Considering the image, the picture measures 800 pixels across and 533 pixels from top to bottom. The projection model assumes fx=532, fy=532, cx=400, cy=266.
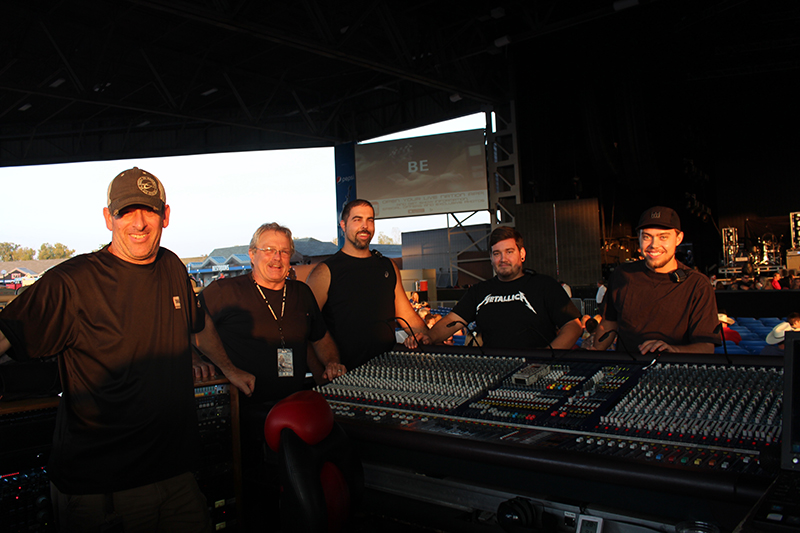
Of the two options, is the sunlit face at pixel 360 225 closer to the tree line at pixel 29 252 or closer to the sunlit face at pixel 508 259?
the sunlit face at pixel 508 259

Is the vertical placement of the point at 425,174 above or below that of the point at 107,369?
above

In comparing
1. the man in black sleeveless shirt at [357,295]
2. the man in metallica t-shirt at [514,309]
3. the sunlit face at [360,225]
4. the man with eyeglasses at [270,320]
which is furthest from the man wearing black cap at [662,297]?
the man with eyeglasses at [270,320]

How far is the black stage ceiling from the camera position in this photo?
9.93 m

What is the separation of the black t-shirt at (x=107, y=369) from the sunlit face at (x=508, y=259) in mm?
1783

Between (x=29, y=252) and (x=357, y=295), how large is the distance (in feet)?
126

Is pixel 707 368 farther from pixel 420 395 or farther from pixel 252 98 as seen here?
pixel 252 98

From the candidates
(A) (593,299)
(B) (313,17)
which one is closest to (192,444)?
(B) (313,17)

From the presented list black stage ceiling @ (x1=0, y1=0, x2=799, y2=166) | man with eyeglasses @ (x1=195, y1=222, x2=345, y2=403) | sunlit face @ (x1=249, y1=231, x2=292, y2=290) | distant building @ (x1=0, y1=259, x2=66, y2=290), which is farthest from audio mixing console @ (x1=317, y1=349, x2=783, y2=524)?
distant building @ (x1=0, y1=259, x2=66, y2=290)

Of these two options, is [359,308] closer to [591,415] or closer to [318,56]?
[591,415]

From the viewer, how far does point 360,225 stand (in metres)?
2.83

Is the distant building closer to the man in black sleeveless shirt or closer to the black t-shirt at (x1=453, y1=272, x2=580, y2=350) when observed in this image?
the man in black sleeveless shirt

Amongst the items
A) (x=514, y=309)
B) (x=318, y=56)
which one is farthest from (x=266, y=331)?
(x=318, y=56)

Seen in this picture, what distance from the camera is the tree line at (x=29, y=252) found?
31.1 metres

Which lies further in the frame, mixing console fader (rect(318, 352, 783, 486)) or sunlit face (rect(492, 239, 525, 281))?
sunlit face (rect(492, 239, 525, 281))
